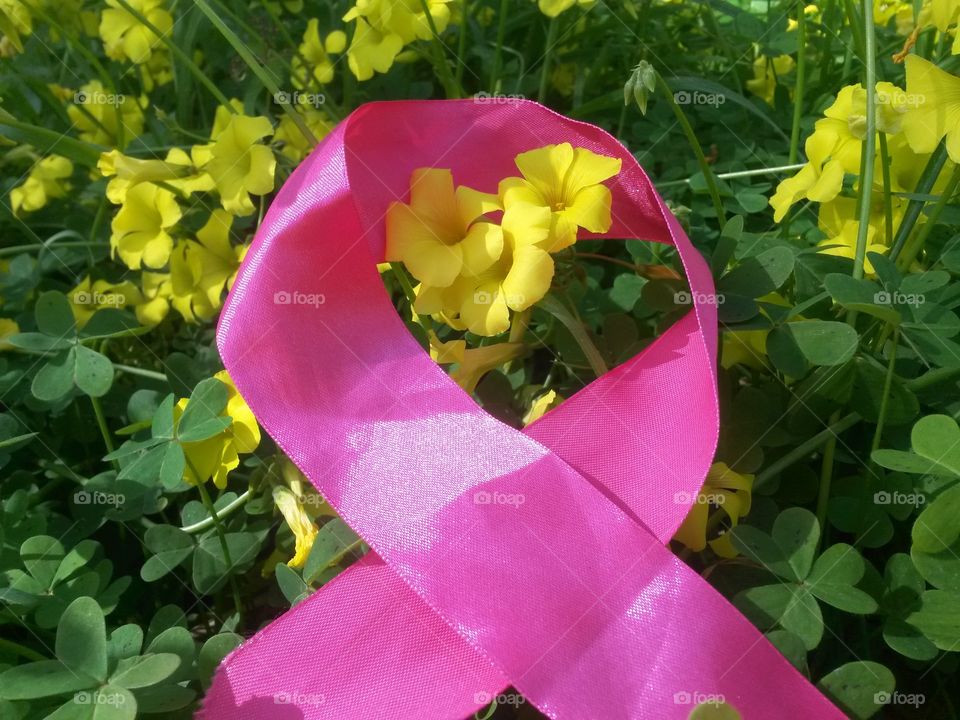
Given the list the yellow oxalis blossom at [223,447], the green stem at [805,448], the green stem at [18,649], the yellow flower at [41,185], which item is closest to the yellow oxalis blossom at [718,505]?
the green stem at [805,448]

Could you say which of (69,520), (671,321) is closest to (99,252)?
(69,520)

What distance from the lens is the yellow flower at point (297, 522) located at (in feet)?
3.04

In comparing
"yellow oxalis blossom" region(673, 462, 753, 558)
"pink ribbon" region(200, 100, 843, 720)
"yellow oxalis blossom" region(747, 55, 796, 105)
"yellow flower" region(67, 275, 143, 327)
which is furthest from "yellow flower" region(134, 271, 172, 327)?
"yellow oxalis blossom" region(747, 55, 796, 105)

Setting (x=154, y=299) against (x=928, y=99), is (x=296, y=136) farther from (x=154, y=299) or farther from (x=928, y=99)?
(x=928, y=99)

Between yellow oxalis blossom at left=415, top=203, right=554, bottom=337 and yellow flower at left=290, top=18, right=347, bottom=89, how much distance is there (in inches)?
26.0

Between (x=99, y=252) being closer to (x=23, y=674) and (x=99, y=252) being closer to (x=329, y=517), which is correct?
(x=329, y=517)

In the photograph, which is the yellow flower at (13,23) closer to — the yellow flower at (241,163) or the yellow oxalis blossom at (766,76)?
the yellow flower at (241,163)

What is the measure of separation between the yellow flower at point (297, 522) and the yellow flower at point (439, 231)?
27 cm

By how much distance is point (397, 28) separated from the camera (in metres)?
1.32

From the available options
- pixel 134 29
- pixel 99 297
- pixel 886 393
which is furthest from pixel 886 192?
pixel 134 29

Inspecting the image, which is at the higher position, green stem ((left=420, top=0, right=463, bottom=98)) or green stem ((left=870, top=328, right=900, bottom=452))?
green stem ((left=420, top=0, right=463, bottom=98))

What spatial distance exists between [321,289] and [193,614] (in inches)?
16.7

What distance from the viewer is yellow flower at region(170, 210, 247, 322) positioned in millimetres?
1255

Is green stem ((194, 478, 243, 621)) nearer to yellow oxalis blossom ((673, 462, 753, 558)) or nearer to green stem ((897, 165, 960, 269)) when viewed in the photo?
yellow oxalis blossom ((673, 462, 753, 558))
